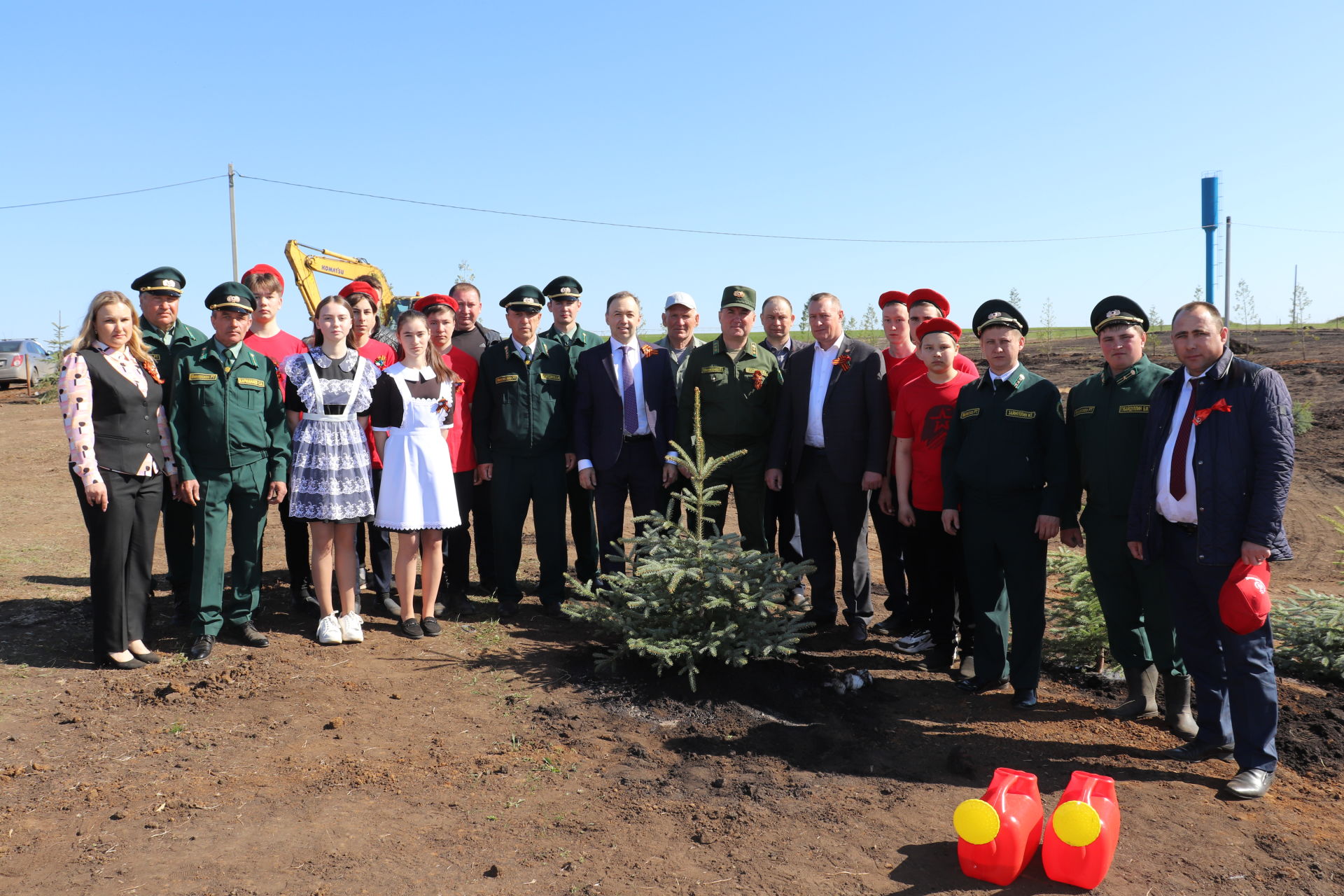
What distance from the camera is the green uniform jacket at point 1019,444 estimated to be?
5.23m

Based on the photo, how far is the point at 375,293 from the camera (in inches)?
285

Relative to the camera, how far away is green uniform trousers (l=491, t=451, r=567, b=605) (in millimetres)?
6906

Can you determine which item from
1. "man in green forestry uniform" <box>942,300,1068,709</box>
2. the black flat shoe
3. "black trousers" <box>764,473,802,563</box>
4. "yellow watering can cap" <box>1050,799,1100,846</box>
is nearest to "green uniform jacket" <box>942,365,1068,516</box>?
"man in green forestry uniform" <box>942,300,1068,709</box>

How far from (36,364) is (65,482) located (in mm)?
18805

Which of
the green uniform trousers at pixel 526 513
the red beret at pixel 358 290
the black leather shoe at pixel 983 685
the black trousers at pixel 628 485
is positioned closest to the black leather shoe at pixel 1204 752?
the black leather shoe at pixel 983 685

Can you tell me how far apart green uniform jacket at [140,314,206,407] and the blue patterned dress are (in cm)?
89

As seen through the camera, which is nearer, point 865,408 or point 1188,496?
point 1188,496

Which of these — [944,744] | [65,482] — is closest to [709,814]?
[944,744]

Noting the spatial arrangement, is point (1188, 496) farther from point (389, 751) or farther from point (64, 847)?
point (64, 847)

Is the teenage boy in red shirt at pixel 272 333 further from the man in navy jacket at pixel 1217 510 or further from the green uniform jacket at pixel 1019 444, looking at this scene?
the man in navy jacket at pixel 1217 510

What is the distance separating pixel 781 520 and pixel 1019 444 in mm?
2905

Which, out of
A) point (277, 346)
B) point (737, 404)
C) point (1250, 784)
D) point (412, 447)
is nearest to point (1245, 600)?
point (1250, 784)

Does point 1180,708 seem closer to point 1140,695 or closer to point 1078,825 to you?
point 1140,695

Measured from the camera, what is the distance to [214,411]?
19.3ft
